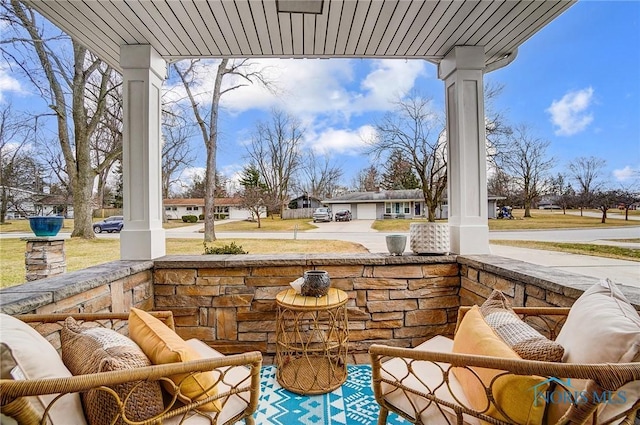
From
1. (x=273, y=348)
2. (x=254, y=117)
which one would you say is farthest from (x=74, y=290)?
(x=254, y=117)

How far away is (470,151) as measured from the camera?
8.09 ft

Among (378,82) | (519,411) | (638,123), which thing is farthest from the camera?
(378,82)

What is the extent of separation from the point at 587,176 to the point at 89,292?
151 inches

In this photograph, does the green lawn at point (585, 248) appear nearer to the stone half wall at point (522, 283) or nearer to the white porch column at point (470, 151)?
the stone half wall at point (522, 283)

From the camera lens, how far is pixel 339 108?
3.57 m

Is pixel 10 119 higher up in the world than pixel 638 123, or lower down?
higher up

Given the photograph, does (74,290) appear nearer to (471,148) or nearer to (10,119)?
(10,119)

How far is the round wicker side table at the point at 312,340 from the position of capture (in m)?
2.06

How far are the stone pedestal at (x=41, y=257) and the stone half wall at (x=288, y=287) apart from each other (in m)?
1.15

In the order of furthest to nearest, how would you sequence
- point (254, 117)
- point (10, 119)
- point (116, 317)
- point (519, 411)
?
point (254, 117)
point (10, 119)
point (116, 317)
point (519, 411)

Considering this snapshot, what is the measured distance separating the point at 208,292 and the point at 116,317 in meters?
0.89

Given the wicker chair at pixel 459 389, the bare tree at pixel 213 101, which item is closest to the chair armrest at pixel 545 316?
the wicker chair at pixel 459 389

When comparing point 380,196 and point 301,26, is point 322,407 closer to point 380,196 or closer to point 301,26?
point 380,196

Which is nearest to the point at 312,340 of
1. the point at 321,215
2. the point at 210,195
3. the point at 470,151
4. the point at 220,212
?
the point at 321,215
